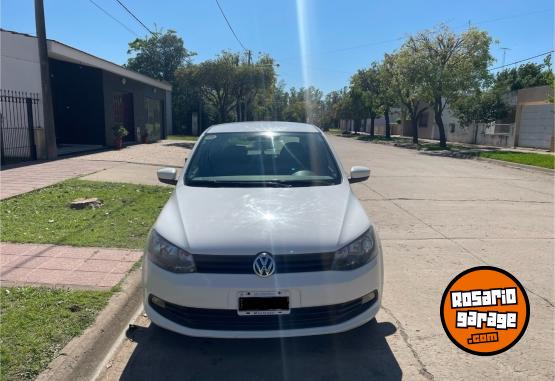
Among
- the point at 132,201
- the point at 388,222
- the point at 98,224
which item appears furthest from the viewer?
the point at 132,201

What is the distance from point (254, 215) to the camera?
11.0 feet

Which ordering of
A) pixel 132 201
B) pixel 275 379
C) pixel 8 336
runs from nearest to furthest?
1. pixel 275 379
2. pixel 8 336
3. pixel 132 201

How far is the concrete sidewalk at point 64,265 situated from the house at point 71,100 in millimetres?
9682

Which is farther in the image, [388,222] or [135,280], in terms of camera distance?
[388,222]

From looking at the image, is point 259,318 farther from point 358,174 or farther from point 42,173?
point 42,173

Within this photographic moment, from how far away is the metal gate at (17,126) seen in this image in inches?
544

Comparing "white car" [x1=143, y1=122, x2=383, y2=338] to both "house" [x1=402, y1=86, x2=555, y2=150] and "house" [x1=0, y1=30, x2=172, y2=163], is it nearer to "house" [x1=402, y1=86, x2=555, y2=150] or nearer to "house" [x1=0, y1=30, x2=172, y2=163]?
"house" [x1=0, y1=30, x2=172, y2=163]

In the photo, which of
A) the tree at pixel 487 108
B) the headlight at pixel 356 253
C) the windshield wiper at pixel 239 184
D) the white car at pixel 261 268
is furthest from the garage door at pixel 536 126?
the white car at pixel 261 268

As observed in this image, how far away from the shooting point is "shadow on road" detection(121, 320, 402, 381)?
120 inches

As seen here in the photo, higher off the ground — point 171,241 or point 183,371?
point 171,241

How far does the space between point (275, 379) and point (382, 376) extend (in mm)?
729

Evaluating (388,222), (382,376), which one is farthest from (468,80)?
(382,376)

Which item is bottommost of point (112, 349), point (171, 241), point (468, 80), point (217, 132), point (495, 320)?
point (112, 349)

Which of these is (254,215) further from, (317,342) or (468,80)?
(468,80)
